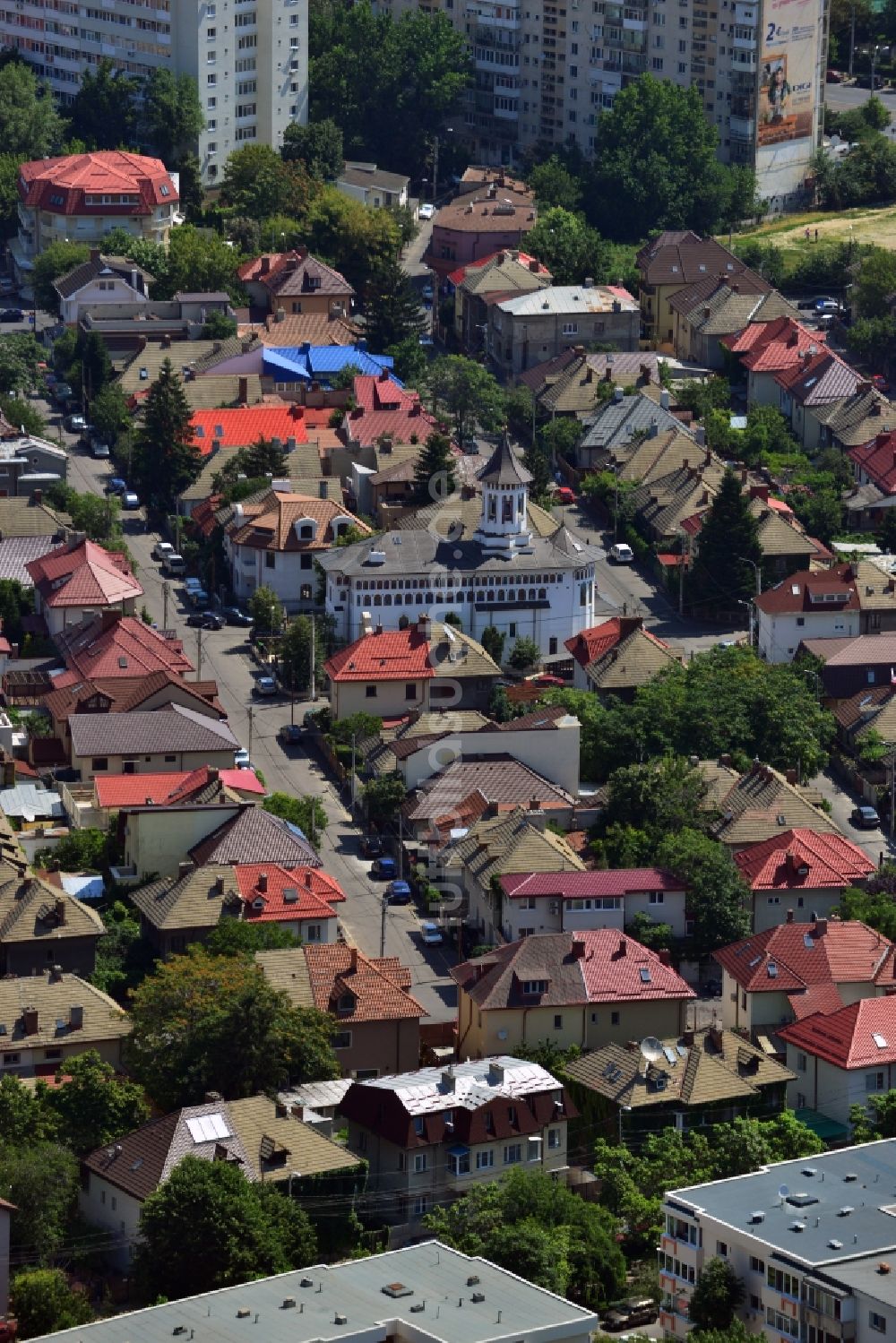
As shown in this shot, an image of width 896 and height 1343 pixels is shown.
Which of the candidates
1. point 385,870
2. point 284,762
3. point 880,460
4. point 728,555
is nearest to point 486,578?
point 728,555

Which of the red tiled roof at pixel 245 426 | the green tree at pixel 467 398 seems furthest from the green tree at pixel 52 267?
the red tiled roof at pixel 245 426

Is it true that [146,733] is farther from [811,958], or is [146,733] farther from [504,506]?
[811,958]

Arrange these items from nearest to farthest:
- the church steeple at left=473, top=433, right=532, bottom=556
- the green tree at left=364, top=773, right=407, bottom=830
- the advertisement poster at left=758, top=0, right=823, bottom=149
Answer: the green tree at left=364, top=773, right=407, bottom=830, the church steeple at left=473, top=433, right=532, bottom=556, the advertisement poster at left=758, top=0, right=823, bottom=149

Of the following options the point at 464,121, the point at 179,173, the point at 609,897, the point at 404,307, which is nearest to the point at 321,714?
the point at 609,897

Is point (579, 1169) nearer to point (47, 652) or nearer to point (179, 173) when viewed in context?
point (47, 652)

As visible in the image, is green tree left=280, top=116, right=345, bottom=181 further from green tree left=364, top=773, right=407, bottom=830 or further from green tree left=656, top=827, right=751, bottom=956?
green tree left=656, top=827, right=751, bottom=956

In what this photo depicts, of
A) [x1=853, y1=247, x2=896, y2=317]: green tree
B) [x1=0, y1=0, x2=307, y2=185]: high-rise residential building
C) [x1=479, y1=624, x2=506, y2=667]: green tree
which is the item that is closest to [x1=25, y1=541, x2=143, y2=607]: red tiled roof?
[x1=479, y1=624, x2=506, y2=667]: green tree
